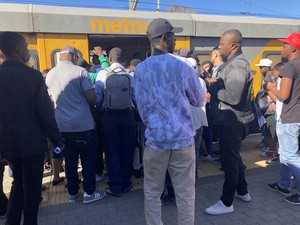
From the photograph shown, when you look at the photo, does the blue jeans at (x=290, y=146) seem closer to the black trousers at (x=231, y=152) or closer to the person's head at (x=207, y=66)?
the black trousers at (x=231, y=152)

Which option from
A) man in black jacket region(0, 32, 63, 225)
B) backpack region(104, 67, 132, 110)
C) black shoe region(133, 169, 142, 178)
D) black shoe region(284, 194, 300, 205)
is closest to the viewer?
man in black jacket region(0, 32, 63, 225)

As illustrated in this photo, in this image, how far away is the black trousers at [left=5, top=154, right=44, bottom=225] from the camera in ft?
8.21

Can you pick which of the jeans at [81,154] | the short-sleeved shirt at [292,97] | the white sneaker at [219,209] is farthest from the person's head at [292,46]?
the jeans at [81,154]

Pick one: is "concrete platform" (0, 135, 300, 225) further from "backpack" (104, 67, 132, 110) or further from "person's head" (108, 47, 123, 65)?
"person's head" (108, 47, 123, 65)

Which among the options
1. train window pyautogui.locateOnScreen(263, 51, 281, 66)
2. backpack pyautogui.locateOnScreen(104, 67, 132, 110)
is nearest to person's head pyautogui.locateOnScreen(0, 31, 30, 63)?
backpack pyautogui.locateOnScreen(104, 67, 132, 110)

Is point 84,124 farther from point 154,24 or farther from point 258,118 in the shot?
point 258,118

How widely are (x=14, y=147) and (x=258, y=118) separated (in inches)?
112

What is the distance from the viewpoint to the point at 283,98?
10.0ft

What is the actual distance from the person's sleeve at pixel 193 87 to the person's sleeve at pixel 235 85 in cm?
62

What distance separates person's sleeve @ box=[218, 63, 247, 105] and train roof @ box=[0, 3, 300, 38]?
2.80 metres

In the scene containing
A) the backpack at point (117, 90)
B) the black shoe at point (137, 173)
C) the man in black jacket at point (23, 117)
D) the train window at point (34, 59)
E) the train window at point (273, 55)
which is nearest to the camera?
the man in black jacket at point (23, 117)

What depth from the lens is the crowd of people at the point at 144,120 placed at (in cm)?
219

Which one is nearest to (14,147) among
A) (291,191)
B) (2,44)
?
(2,44)

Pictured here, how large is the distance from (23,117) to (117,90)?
130 centimetres
